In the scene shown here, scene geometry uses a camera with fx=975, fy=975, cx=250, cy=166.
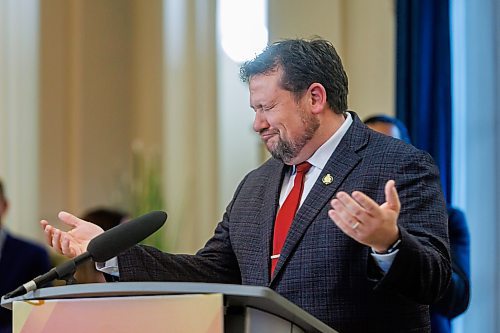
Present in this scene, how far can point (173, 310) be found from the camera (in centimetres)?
198

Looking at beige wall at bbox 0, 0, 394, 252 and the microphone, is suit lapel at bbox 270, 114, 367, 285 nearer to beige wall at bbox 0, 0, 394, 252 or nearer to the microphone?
the microphone

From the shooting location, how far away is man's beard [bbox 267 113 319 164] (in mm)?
2682

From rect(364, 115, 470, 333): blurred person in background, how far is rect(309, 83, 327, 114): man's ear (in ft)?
3.29

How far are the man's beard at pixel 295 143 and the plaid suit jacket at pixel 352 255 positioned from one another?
9cm

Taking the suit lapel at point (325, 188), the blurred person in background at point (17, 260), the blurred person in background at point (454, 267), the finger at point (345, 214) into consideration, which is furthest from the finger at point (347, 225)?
the blurred person in background at point (17, 260)

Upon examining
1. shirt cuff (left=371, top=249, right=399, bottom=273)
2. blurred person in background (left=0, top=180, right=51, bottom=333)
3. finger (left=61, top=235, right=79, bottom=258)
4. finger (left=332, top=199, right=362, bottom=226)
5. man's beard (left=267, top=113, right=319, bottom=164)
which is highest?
man's beard (left=267, top=113, right=319, bottom=164)

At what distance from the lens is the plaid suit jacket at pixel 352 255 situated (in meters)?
2.31

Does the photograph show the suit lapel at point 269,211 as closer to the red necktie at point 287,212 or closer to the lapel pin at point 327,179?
the red necktie at point 287,212

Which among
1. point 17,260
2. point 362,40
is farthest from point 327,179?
point 17,260

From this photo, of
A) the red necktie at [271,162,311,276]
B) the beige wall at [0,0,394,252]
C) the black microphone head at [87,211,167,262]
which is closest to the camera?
the black microphone head at [87,211,167,262]

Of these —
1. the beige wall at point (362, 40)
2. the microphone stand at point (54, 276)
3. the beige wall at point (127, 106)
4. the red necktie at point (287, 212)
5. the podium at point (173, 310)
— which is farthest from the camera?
the beige wall at point (127, 106)

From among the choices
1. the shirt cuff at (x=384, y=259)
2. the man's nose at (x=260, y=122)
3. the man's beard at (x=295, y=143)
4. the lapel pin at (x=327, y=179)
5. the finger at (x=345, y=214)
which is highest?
the man's nose at (x=260, y=122)

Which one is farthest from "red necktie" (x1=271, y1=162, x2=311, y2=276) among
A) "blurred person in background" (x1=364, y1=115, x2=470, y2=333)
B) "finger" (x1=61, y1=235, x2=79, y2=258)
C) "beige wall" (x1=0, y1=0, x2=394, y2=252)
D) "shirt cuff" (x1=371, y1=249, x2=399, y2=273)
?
"beige wall" (x1=0, y1=0, x2=394, y2=252)

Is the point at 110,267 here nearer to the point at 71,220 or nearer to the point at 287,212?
the point at 71,220
